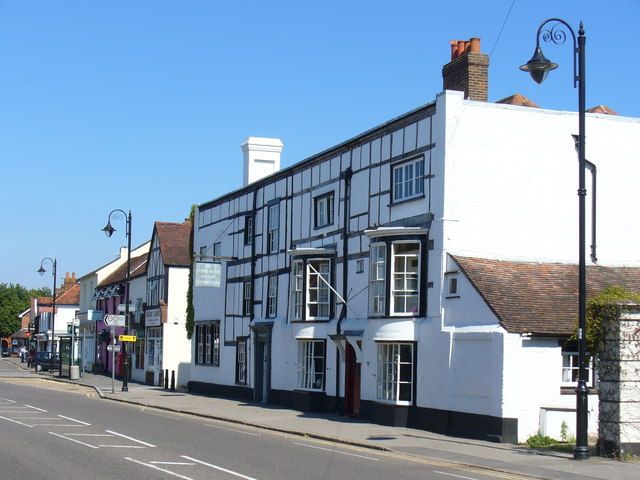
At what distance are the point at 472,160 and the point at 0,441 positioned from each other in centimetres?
1363

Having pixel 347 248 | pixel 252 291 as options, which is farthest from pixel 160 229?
pixel 347 248

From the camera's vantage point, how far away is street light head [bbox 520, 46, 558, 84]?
714 inches

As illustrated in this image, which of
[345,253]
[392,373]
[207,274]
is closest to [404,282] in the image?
A: [392,373]

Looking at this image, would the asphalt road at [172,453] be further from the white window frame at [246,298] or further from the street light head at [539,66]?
the white window frame at [246,298]

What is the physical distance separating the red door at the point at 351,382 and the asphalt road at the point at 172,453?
4.28 m

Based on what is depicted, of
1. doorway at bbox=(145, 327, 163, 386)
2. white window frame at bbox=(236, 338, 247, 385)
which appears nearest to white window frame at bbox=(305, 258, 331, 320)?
white window frame at bbox=(236, 338, 247, 385)

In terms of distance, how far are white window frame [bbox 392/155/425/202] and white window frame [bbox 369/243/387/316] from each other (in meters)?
1.57

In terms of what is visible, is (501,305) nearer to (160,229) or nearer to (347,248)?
(347,248)

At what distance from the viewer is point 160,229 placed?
52562mm

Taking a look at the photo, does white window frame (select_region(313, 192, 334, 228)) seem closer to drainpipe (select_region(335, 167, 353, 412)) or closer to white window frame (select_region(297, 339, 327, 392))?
drainpipe (select_region(335, 167, 353, 412))

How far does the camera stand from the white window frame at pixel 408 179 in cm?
2655

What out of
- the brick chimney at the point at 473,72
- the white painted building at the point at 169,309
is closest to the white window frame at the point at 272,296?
the brick chimney at the point at 473,72

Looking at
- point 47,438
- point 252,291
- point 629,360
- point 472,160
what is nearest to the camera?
point 629,360

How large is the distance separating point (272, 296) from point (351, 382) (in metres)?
7.03
